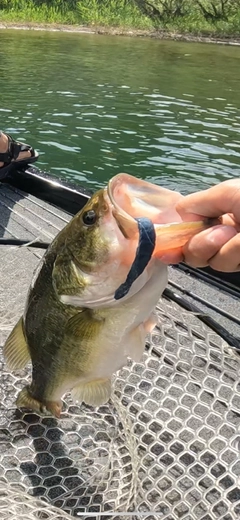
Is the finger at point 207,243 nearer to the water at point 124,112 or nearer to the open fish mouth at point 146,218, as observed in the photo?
the open fish mouth at point 146,218

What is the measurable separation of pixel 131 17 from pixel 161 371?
3504 centimetres

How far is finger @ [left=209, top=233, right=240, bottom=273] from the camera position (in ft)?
5.42

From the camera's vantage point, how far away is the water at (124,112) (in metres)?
9.77

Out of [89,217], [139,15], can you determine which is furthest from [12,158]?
[139,15]

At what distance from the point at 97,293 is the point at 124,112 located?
39.8ft

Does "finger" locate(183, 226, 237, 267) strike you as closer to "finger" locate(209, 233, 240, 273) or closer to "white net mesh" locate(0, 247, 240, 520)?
"finger" locate(209, 233, 240, 273)

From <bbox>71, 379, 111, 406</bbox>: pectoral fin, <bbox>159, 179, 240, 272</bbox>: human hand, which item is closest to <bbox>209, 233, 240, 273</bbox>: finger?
<bbox>159, 179, 240, 272</bbox>: human hand

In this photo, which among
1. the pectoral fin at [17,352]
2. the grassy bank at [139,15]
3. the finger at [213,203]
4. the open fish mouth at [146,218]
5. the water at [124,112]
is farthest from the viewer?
the grassy bank at [139,15]

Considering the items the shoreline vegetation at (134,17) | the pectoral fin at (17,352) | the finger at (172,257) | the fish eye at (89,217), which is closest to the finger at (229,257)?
the finger at (172,257)

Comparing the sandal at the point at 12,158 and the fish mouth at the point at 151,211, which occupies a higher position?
the fish mouth at the point at 151,211

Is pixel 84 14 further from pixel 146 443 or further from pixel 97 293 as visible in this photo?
pixel 97 293

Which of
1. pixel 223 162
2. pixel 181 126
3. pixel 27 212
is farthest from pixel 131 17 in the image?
pixel 27 212

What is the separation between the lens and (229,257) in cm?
169

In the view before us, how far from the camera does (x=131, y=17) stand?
34.6 metres
